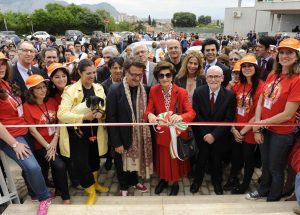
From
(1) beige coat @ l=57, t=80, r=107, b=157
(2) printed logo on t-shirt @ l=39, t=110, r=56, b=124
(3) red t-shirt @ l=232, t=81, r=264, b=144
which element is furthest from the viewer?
(3) red t-shirt @ l=232, t=81, r=264, b=144

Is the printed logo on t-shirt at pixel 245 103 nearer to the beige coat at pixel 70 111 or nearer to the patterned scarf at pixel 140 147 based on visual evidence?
the patterned scarf at pixel 140 147

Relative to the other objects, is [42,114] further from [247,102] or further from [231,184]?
[231,184]

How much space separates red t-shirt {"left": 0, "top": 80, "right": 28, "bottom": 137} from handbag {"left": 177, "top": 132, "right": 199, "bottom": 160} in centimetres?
212

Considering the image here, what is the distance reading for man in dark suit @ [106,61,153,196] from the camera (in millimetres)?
3684

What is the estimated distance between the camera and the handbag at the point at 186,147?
3.71 meters

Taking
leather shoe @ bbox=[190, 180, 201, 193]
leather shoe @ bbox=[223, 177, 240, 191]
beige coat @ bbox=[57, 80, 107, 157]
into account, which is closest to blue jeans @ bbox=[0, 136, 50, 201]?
beige coat @ bbox=[57, 80, 107, 157]

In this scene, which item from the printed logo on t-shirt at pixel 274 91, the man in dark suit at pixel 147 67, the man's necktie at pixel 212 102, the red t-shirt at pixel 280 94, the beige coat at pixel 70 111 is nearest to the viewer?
the red t-shirt at pixel 280 94

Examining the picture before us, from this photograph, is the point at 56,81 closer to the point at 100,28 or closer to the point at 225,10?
the point at 225,10

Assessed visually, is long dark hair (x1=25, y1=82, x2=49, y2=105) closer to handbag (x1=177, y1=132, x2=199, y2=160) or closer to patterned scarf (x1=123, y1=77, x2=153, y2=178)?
patterned scarf (x1=123, y1=77, x2=153, y2=178)

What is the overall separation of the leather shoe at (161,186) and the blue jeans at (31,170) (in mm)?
1673

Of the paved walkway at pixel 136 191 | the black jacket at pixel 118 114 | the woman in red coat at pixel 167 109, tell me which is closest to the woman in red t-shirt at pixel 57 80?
the black jacket at pixel 118 114

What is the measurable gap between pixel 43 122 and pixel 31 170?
66cm

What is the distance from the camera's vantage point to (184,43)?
18.7 metres

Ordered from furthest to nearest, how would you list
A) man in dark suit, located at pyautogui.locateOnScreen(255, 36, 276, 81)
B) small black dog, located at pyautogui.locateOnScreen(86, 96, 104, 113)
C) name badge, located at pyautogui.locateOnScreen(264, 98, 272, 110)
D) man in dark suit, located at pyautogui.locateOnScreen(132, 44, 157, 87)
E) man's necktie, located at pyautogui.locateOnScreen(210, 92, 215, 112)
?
1. man in dark suit, located at pyautogui.locateOnScreen(255, 36, 276, 81)
2. man in dark suit, located at pyautogui.locateOnScreen(132, 44, 157, 87)
3. man's necktie, located at pyautogui.locateOnScreen(210, 92, 215, 112)
4. small black dog, located at pyautogui.locateOnScreen(86, 96, 104, 113)
5. name badge, located at pyautogui.locateOnScreen(264, 98, 272, 110)
